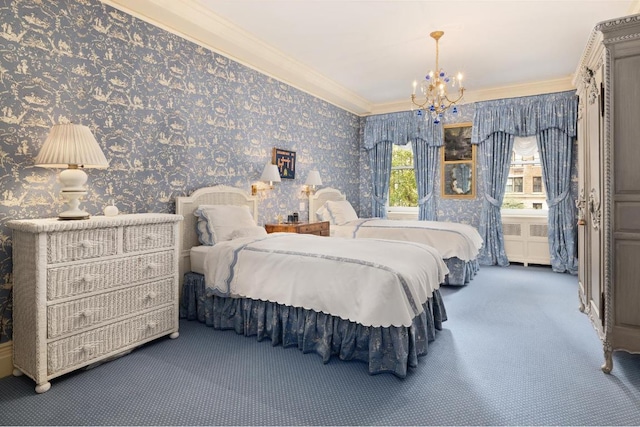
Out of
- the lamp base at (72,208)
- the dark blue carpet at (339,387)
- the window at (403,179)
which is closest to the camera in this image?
the dark blue carpet at (339,387)

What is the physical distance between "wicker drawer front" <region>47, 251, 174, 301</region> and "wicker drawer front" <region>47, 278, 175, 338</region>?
0.06 meters

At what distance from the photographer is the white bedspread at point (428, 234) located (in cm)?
470

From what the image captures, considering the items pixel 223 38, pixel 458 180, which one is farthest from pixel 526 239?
pixel 223 38

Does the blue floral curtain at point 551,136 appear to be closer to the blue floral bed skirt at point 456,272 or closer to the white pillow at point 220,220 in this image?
the blue floral bed skirt at point 456,272

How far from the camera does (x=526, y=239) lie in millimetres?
6023

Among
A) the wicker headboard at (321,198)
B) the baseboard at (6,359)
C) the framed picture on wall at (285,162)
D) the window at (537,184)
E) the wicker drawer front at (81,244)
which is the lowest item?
the baseboard at (6,359)

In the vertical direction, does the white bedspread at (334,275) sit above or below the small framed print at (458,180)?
below

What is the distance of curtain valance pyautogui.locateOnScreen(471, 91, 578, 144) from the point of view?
5602 millimetres

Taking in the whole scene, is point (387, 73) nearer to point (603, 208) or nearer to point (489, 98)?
point (489, 98)

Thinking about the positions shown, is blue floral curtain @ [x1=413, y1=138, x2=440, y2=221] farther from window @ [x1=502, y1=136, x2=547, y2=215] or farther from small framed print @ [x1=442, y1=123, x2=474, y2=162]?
window @ [x1=502, y1=136, x2=547, y2=215]

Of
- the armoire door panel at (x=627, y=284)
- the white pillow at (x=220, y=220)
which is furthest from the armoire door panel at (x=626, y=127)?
the white pillow at (x=220, y=220)

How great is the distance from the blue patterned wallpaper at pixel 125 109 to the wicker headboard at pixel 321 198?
26.2 inches

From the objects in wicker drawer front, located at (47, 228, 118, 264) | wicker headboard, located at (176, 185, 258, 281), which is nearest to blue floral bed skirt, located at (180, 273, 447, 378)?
wicker headboard, located at (176, 185, 258, 281)

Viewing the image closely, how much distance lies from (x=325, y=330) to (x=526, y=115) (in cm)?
523
